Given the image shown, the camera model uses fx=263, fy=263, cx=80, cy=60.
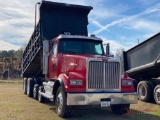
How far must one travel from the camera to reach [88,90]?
7.34m

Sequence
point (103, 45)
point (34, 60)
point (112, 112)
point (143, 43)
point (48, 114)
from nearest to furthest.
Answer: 1. point (48, 114)
2. point (112, 112)
3. point (103, 45)
4. point (143, 43)
5. point (34, 60)

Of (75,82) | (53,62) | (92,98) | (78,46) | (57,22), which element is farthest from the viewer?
(57,22)

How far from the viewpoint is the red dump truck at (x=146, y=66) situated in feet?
33.0

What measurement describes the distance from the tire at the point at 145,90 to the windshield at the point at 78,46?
332cm

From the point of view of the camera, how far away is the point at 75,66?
7.88 metres

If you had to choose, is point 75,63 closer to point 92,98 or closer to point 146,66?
point 92,98

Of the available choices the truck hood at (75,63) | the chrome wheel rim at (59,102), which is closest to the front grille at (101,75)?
the truck hood at (75,63)

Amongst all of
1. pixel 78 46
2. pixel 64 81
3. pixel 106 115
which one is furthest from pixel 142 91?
pixel 64 81

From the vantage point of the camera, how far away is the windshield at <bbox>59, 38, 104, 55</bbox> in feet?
28.8

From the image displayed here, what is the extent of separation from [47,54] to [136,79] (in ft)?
17.0

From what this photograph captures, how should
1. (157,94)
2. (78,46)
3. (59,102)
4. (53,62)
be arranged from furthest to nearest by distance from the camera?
(157,94) → (53,62) → (78,46) → (59,102)

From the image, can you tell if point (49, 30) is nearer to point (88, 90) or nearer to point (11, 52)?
point (88, 90)

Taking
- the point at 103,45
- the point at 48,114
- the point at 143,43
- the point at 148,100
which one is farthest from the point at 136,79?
the point at 48,114

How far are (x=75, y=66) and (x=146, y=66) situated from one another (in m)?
3.96
